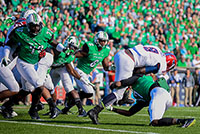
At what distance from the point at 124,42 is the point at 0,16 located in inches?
196

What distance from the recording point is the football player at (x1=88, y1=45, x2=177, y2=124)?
6594mm

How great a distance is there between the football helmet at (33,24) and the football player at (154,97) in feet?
5.57

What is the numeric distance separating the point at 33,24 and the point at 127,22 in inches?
460

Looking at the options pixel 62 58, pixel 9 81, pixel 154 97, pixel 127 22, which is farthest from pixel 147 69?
pixel 127 22

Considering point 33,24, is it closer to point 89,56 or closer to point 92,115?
point 92,115

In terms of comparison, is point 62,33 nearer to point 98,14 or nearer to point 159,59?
point 98,14

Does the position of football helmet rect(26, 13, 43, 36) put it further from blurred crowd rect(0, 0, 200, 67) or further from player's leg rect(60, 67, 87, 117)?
blurred crowd rect(0, 0, 200, 67)

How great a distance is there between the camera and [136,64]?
673 cm

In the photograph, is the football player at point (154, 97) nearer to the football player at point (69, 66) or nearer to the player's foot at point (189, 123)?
the player's foot at point (189, 123)

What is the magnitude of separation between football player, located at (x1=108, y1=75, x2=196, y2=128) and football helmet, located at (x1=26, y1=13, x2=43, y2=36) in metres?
1.70

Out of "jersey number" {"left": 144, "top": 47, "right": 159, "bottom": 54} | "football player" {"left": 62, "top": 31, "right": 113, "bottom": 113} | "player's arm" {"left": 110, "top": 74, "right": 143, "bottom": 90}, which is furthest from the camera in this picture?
"football player" {"left": 62, "top": 31, "right": 113, "bottom": 113}

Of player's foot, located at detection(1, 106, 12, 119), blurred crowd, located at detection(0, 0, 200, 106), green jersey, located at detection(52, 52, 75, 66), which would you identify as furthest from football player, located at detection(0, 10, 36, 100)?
blurred crowd, located at detection(0, 0, 200, 106)

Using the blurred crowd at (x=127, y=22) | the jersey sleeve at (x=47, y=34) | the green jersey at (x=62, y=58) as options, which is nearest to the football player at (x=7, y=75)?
the jersey sleeve at (x=47, y=34)

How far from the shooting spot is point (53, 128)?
5.95 meters
